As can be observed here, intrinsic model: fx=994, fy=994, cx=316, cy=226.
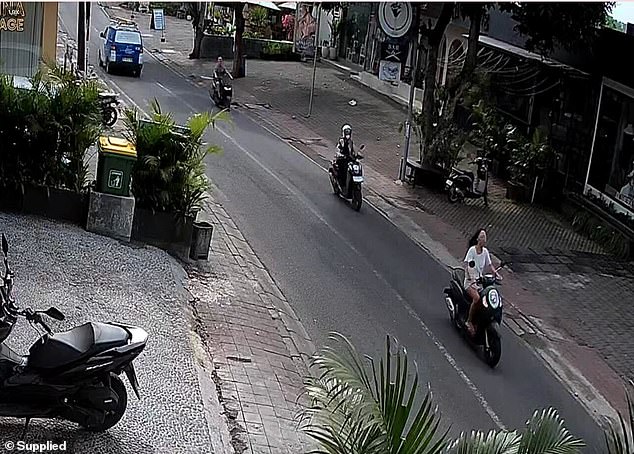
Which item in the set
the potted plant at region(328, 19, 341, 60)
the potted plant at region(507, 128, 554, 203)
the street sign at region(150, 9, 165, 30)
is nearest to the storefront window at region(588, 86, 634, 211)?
the potted plant at region(507, 128, 554, 203)

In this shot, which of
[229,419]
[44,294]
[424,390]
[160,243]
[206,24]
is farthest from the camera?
[206,24]

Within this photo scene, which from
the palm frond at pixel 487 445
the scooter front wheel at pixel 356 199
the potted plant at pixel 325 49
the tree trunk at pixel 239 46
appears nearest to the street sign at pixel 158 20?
the potted plant at pixel 325 49

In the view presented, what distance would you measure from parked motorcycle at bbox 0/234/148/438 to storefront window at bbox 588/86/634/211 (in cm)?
1444

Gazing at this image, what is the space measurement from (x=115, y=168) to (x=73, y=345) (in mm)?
5436

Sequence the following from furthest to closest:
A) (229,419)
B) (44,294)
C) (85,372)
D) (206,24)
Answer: (206,24) → (44,294) → (229,419) → (85,372)

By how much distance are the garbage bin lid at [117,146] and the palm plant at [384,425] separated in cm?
689

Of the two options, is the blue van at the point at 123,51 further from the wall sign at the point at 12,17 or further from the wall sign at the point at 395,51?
the wall sign at the point at 12,17

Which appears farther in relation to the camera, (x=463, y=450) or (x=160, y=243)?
(x=160, y=243)

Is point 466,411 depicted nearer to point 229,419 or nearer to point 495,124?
point 229,419

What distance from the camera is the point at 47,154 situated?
1166 centimetres

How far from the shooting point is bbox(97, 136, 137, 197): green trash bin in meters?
11.5

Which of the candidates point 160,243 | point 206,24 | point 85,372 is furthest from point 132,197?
point 206,24

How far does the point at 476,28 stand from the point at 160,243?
11.0m

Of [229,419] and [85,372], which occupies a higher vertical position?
[85,372]
